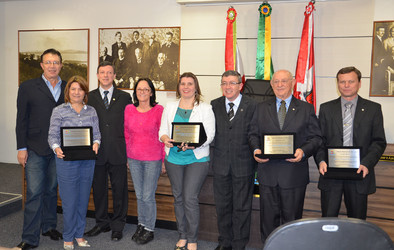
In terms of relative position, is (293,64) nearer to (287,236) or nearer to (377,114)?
(377,114)

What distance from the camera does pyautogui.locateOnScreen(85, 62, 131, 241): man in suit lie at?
305 cm

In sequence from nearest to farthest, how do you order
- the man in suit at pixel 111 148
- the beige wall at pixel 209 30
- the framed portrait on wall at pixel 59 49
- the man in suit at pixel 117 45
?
the man in suit at pixel 111 148, the beige wall at pixel 209 30, the man in suit at pixel 117 45, the framed portrait on wall at pixel 59 49

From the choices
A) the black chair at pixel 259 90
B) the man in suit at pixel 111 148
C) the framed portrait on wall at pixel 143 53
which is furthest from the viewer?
the framed portrait on wall at pixel 143 53

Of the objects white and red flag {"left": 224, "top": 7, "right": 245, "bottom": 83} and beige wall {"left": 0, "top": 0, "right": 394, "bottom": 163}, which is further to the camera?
white and red flag {"left": 224, "top": 7, "right": 245, "bottom": 83}

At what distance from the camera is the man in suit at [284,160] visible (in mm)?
2490

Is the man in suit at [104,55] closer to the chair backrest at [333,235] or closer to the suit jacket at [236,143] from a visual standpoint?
the suit jacket at [236,143]

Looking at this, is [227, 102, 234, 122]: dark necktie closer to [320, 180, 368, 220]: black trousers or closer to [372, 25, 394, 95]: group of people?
[320, 180, 368, 220]: black trousers

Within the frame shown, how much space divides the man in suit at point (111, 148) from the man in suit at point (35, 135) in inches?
15.2

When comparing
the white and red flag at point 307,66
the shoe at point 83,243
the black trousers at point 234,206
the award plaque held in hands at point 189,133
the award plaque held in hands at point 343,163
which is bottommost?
the shoe at point 83,243

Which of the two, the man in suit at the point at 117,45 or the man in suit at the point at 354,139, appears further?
the man in suit at the point at 117,45

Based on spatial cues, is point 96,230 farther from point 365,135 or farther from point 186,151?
point 365,135

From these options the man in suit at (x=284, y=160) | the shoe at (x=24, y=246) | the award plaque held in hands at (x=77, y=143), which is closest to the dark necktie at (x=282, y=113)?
the man in suit at (x=284, y=160)

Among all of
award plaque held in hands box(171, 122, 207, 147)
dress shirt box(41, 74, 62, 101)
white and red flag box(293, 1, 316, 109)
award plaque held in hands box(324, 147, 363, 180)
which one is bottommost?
award plaque held in hands box(324, 147, 363, 180)

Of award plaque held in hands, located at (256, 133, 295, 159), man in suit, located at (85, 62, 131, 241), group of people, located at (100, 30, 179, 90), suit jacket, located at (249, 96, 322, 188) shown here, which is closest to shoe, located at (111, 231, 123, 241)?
man in suit, located at (85, 62, 131, 241)
